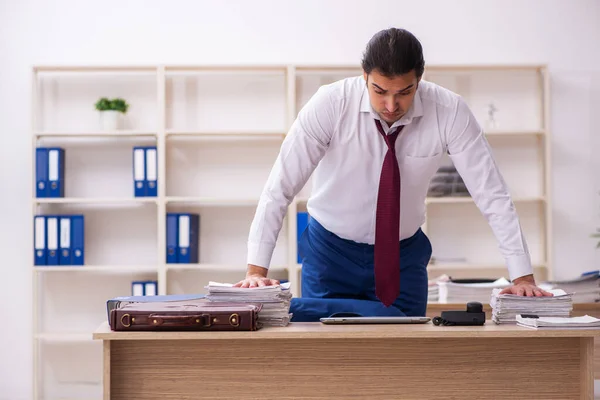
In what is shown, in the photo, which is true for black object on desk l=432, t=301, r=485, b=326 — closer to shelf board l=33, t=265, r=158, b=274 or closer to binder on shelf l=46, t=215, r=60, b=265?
shelf board l=33, t=265, r=158, b=274

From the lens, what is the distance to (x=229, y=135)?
4.69 m

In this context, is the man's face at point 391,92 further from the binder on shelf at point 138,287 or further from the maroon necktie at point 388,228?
the binder on shelf at point 138,287

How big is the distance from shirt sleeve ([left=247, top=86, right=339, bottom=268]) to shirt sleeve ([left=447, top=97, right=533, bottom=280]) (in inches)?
13.3

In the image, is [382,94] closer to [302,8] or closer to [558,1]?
[302,8]

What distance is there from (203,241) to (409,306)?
2.57 m

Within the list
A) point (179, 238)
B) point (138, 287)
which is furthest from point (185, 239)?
point (138, 287)

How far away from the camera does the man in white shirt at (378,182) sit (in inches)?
79.6

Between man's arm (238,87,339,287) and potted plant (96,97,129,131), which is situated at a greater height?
potted plant (96,97,129,131)

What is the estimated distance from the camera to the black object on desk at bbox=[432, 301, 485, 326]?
1.79m

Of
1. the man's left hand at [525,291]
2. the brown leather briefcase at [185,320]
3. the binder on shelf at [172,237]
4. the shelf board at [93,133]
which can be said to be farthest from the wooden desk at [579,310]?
the shelf board at [93,133]

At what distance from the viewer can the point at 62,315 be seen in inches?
185

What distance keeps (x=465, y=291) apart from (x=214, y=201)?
1828 millimetres

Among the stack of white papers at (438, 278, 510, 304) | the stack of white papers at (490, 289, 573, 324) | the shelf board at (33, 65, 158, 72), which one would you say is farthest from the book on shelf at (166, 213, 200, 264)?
the stack of white papers at (490, 289, 573, 324)

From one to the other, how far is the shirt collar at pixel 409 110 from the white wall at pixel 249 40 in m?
2.60
